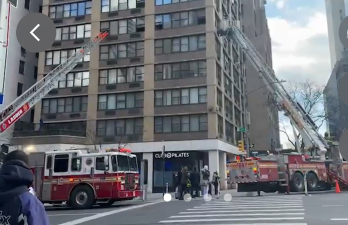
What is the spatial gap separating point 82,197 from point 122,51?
26958 mm

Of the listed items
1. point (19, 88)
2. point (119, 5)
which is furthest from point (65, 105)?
point (119, 5)

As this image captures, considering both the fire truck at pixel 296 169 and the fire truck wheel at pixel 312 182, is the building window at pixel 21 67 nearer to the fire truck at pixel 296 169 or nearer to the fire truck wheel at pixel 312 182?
the fire truck at pixel 296 169

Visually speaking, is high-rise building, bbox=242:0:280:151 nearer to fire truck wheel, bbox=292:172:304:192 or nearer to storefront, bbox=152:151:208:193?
storefront, bbox=152:151:208:193

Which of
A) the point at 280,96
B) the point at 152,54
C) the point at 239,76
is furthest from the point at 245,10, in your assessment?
the point at 280,96

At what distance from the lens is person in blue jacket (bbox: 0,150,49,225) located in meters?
2.45

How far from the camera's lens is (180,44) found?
129 feet

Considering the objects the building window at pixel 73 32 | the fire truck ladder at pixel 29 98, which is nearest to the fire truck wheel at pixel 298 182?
the fire truck ladder at pixel 29 98

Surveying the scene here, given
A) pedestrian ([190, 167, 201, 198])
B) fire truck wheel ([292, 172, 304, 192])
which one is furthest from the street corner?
fire truck wheel ([292, 172, 304, 192])

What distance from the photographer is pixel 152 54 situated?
39.8 metres

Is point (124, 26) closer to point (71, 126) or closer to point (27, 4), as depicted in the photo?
point (71, 126)

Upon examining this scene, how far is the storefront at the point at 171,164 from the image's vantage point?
36688 mm

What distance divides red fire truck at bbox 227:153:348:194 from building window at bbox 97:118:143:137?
1816cm

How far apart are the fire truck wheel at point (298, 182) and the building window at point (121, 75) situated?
22.4 meters

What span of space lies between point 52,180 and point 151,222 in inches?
315
